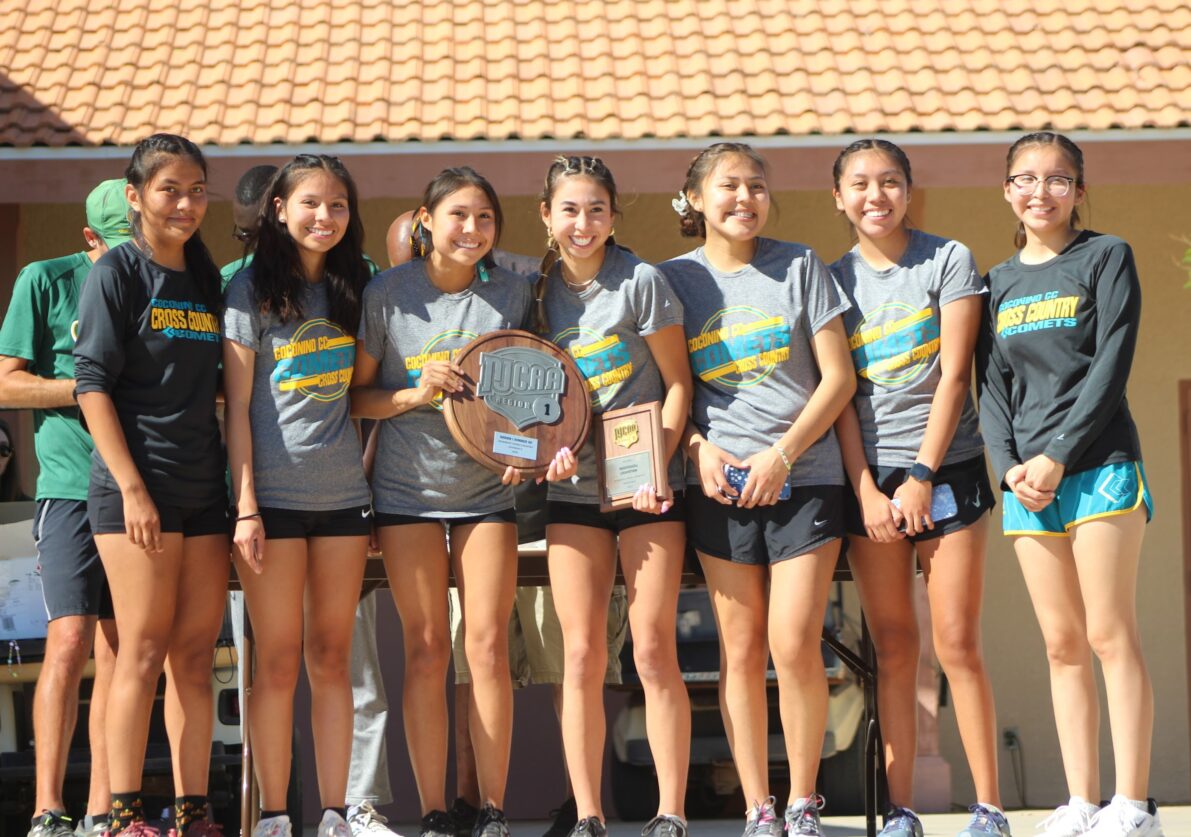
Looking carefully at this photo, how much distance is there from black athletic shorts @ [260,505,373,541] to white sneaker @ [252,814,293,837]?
0.78 m

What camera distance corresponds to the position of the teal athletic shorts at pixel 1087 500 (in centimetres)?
433

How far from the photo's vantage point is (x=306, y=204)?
4551mm

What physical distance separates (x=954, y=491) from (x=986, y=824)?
0.93m

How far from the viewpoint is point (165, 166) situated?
4445 millimetres

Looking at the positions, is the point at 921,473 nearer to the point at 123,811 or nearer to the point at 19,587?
the point at 123,811

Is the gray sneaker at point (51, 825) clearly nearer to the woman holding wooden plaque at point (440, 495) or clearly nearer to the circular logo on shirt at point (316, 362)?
the woman holding wooden plaque at point (440, 495)

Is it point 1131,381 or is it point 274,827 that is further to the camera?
point 1131,381

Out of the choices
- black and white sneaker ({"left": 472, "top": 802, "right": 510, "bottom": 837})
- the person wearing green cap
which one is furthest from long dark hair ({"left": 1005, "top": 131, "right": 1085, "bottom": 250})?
the person wearing green cap

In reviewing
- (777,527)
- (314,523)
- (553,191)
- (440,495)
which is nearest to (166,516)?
(314,523)

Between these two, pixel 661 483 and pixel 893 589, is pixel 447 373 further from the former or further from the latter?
pixel 893 589

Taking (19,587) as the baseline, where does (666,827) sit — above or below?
below

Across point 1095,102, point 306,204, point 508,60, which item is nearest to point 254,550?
point 306,204

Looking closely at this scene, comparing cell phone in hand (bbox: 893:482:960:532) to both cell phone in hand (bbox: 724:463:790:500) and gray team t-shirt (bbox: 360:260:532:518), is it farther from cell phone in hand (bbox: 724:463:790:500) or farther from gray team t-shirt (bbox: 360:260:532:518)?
gray team t-shirt (bbox: 360:260:532:518)

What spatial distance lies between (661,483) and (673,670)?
1.79 ft
